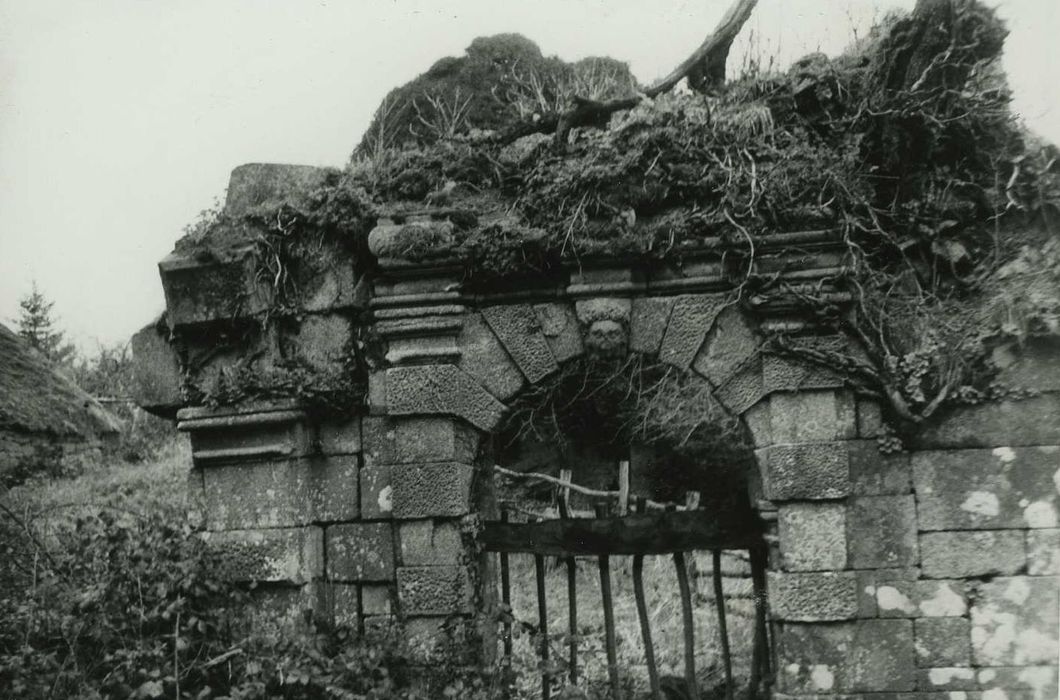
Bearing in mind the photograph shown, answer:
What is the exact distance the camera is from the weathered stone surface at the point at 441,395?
16.7 feet

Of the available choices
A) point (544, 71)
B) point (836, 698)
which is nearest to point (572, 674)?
point (836, 698)

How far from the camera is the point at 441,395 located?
16.7 ft

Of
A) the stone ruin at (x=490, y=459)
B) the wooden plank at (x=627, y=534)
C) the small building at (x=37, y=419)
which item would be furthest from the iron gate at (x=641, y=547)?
the small building at (x=37, y=419)

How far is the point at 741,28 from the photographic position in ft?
20.1

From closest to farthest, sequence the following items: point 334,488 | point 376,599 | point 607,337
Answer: point 607,337, point 376,599, point 334,488

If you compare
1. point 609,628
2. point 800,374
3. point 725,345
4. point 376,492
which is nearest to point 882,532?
point 800,374

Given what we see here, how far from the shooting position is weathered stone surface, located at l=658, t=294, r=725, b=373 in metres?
4.96

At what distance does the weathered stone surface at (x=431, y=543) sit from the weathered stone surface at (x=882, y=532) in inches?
82.4

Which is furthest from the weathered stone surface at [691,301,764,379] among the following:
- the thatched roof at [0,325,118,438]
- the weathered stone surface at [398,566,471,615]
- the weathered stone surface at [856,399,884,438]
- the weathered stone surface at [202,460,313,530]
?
the thatched roof at [0,325,118,438]

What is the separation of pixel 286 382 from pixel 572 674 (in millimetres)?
2313

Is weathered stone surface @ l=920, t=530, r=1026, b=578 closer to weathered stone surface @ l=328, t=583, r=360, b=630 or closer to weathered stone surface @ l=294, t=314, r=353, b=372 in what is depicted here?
weathered stone surface @ l=328, t=583, r=360, b=630

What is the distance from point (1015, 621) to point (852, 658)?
820 millimetres

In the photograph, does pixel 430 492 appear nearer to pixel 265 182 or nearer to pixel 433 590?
pixel 433 590

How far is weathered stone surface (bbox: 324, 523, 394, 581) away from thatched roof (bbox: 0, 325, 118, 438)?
5.94 m
